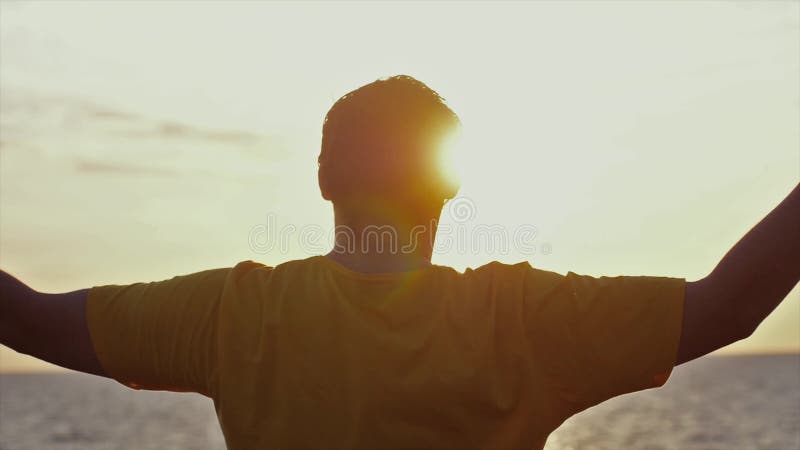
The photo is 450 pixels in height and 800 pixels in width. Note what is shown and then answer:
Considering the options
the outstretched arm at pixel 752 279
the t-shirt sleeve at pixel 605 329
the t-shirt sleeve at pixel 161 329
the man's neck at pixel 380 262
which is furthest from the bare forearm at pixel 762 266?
the t-shirt sleeve at pixel 161 329

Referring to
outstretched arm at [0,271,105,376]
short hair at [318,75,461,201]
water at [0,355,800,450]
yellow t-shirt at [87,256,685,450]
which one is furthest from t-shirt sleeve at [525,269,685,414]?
water at [0,355,800,450]

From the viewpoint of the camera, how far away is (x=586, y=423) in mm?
69625

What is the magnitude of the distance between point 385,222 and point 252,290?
378 mm

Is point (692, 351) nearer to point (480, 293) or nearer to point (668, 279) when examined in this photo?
point (668, 279)

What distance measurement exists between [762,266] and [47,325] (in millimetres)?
1689

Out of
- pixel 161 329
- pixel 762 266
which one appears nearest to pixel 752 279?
pixel 762 266

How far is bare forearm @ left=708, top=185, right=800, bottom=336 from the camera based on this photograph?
2035 millimetres

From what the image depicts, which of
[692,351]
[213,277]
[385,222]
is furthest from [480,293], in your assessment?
[213,277]

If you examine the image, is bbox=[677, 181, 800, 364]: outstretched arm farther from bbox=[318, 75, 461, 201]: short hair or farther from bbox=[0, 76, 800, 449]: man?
bbox=[318, 75, 461, 201]: short hair

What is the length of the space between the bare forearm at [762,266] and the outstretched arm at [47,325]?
153 cm

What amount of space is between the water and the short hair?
44.0m

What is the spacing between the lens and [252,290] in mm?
2293

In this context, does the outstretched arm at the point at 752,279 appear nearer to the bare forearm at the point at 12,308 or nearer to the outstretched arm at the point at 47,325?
the outstretched arm at the point at 47,325

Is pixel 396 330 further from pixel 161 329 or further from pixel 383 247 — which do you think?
pixel 161 329
